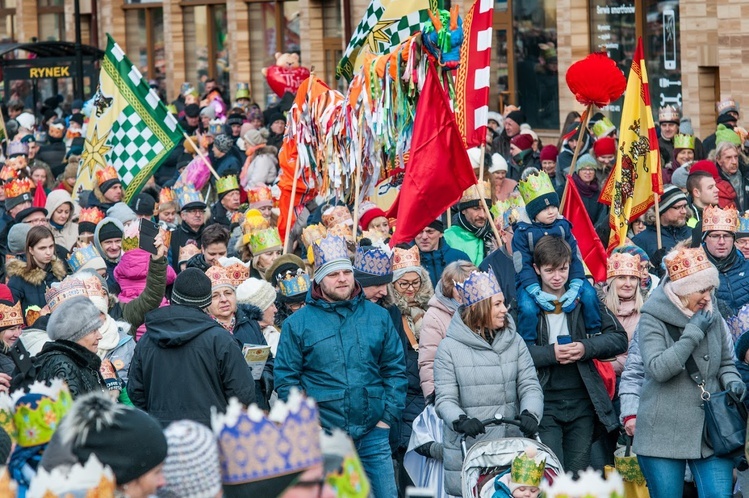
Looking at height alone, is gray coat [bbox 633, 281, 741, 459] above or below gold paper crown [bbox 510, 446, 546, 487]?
above

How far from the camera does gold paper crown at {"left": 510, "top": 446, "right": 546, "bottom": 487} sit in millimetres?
6668

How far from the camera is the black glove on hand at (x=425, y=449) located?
8234 millimetres

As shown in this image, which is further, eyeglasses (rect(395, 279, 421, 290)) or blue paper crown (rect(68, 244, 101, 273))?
blue paper crown (rect(68, 244, 101, 273))

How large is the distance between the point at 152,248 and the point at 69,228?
12.4ft

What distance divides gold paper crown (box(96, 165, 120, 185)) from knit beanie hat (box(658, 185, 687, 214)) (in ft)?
18.6

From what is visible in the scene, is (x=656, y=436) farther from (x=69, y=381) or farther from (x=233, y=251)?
(x=233, y=251)

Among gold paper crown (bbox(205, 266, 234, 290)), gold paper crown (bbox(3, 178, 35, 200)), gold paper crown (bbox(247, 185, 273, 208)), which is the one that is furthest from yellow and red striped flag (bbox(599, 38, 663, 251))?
gold paper crown (bbox(3, 178, 35, 200))

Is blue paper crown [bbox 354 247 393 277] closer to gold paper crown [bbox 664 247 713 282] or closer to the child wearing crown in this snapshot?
the child wearing crown

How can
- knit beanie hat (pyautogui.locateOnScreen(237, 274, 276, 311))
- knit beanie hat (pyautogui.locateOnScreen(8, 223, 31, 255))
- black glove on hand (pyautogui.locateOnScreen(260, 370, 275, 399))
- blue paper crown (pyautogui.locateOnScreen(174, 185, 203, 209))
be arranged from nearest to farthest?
black glove on hand (pyautogui.locateOnScreen(260, 370, 275, 399)) → knit beanie hat (pyautogui.locateOnScreen(237, 274, 276, 311)) → knit beanie hat (pyautogui.locateOnScreen(8, 223, 31, 255)) → blue paper crown (pyautogui.locateOnScreen(174, 185, 203, 209))

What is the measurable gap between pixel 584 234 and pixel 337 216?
6.62 feet

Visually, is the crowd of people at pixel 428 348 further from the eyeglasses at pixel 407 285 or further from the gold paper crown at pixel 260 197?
the gold paper crown at pixel 260 197

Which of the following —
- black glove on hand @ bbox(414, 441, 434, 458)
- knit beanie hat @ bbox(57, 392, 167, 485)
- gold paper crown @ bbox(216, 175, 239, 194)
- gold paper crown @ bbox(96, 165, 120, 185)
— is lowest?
black glove on hand @ bbox(414, 441, 434, 458)

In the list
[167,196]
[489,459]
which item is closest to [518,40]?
[167,196]

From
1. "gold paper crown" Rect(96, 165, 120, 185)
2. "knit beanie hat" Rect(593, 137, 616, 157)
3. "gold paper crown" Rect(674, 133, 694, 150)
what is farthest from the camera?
"gold paper crown" Rect(96, 165, 120, 185)
